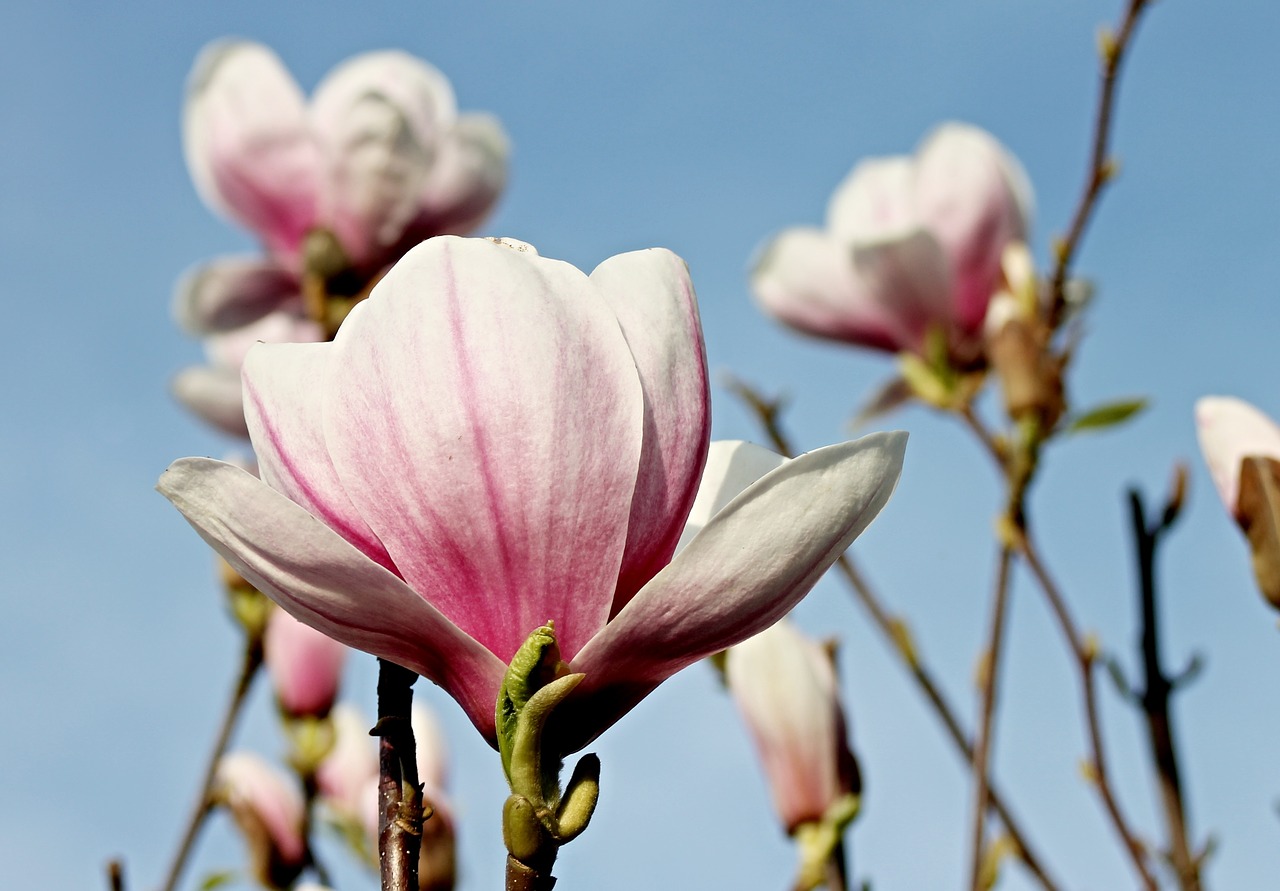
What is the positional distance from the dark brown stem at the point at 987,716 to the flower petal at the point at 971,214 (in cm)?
60

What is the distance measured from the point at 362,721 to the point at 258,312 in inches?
30.3

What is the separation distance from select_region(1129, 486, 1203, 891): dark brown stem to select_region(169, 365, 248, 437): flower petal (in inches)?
39.5

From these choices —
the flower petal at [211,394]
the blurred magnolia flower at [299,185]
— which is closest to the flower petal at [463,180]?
the blurred magnolia flower at [299,185]

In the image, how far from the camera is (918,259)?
1.86m

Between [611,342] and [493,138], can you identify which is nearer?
[611,342]

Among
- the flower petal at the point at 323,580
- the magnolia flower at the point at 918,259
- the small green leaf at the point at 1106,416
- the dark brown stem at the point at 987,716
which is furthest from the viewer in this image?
the magnolia flower at the point at 918,259

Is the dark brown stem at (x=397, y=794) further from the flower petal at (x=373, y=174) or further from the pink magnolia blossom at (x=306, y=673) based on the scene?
the pink magnolia blossom at (x=306, y=673)

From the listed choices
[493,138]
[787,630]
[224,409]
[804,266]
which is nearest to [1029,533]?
[787,630]

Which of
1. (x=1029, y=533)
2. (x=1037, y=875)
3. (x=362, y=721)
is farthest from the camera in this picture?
(x=362, y=721)

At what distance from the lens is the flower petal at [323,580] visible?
441 mm

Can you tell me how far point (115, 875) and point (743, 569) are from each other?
55 cm

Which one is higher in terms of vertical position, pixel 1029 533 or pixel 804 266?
pixel 804 266

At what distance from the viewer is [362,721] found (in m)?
2.14

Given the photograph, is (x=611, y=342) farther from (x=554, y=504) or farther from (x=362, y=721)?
(x=362, y=721)
